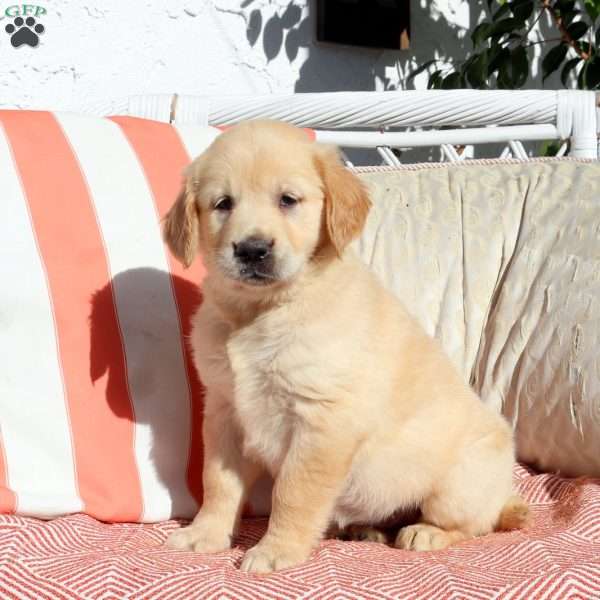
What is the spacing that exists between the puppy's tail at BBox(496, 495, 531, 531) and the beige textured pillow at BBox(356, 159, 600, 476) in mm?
416

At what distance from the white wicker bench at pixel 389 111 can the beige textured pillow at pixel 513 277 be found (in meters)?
0.23

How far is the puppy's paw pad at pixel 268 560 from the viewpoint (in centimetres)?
191

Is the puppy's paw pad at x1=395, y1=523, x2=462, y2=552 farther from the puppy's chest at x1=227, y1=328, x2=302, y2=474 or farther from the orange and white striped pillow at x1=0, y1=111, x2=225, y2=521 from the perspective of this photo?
the orange and white striped pillow at x1=0, y1=111, x2=225, y2=521

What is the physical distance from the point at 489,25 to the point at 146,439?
3.41 m

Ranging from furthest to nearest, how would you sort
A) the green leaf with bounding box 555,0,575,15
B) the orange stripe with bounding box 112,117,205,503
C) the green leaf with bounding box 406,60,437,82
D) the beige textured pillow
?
1. the green leaf with bounding box 406,60,437,82
2. the green leaf with bounding box 555,0,575,15
3. the beige textured pillow
4. the orange stripe with bounding box 112,117,205,503

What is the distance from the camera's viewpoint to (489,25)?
477 cm

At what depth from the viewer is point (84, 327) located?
246 centimetres

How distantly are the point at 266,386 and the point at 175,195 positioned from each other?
0.92 meters

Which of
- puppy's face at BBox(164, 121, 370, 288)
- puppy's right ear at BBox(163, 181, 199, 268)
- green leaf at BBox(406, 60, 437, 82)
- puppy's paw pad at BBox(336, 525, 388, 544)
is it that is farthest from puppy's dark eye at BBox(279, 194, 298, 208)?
green leaf at BBox(406, 60, 437, 82)

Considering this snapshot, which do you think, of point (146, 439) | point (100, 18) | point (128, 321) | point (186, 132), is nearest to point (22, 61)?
point (100, 18)

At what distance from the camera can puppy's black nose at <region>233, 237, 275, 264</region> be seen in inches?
80.4

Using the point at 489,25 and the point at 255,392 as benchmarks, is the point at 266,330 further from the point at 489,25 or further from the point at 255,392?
the point at 489,25

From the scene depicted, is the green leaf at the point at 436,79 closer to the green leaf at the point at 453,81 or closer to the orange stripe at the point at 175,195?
the green leaf at the point at 453,81

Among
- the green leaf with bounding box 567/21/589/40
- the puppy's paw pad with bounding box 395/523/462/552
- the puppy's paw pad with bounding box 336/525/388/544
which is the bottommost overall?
the puppy's paw pad with bounding box 336/525/388/544
